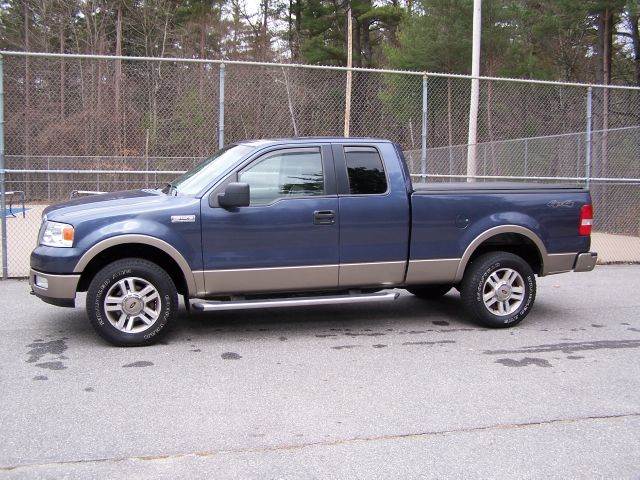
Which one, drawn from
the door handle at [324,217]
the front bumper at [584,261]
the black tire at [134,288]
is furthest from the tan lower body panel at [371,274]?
the front bumper at [584,261]

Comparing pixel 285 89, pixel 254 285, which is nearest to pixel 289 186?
pixel 254 285

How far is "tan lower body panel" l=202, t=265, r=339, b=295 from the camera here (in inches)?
233

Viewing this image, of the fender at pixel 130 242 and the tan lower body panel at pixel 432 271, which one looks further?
the tan lower body panel at pixel 432 271

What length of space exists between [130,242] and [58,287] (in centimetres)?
76

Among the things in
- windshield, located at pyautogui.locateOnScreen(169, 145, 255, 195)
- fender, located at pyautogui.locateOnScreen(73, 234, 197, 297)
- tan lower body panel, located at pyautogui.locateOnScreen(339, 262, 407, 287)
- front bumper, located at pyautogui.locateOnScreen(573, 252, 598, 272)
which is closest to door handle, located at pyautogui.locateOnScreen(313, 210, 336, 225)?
tan lower body panel, located at pyautogui.locateOnScreen(339, 262, 407, 287)

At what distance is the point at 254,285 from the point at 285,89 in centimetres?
510

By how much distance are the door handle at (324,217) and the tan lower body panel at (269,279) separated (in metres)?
0.44

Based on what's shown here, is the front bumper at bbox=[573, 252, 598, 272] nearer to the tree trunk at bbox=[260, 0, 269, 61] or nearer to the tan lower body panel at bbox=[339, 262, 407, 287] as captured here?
the tan lower body panel at bbox=[339, 262, 407, 287]

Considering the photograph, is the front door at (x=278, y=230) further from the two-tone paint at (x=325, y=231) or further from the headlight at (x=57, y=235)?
the headlight at (x=57, y=235)

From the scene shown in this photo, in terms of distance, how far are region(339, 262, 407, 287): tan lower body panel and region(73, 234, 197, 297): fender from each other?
5.09 feet

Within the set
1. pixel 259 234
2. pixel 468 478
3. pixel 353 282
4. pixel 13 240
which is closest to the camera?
pixel 468 478

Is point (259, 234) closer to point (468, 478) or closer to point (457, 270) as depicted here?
point (457, 270)

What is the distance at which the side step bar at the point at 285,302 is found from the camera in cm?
581

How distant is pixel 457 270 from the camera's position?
660 centimetres
